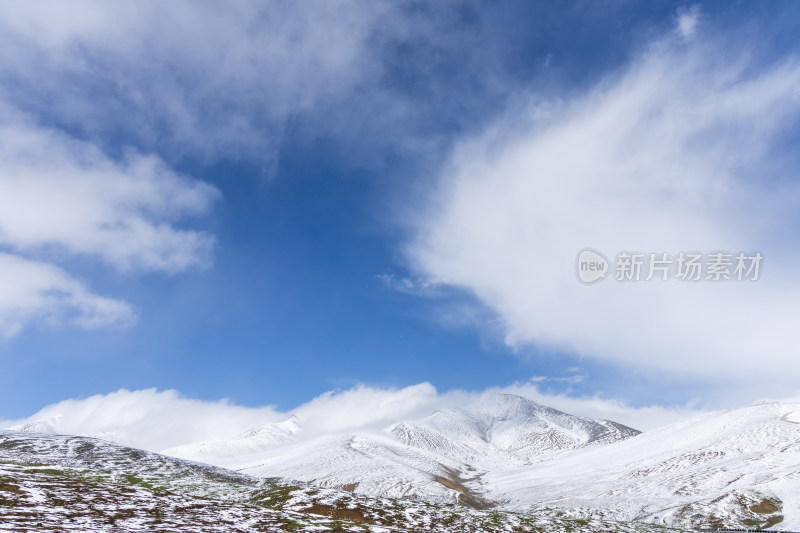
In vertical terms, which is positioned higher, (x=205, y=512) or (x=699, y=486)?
(x=205, y=512)

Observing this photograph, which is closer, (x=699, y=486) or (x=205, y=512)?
(x=205, y=512)

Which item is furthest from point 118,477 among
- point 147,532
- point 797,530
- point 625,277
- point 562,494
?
point 562,494

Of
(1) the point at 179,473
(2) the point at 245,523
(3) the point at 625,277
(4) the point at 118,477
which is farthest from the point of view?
(1) the point at 179,473

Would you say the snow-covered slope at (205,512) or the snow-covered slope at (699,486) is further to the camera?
the snow-covered slope at (699,486)

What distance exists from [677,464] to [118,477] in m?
192

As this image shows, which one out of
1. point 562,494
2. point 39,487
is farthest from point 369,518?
point 562,494

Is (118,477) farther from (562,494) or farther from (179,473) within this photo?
(562,494)

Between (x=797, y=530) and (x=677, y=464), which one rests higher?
(x=677, y=464)

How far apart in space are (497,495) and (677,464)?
72.5 metres

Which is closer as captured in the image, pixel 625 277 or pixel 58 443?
pixel 625 277

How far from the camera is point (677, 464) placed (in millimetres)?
172625

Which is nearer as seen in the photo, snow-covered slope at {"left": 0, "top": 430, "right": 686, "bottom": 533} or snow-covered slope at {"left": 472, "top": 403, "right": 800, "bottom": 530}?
snow-covered slope at {"left": 0, "top": 430, "right": 686, "bottom": 533}

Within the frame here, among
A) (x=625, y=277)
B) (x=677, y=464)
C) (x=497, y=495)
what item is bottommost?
(x=497, y=495)

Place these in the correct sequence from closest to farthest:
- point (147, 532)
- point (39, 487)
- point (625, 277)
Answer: point (147, 532)
point (39, 487)
point (625, 277)
